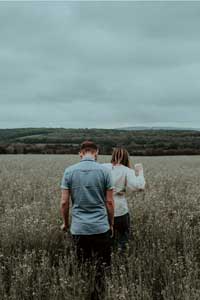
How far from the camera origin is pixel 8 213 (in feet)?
24.7

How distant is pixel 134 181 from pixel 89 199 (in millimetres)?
1011

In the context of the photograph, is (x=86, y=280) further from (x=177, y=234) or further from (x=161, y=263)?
(x=177, y=234)

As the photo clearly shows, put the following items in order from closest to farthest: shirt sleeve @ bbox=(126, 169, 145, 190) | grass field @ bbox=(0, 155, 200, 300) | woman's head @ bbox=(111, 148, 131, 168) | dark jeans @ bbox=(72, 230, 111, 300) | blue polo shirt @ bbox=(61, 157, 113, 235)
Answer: grass field @ bbox=(0, 155, 200, 300)
blue polo shirt @ bbox=(61, 157, 113, 235)
dark jeans @ bbox=(72, 230, 111, 300)
shirt sleeve @ bbox=(126, 169, 145, 190)
woman's head @ bbox=(111, 148, 131, 168)

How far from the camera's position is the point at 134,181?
19.0ft

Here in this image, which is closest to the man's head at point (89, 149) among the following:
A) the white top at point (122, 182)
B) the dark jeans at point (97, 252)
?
the white top at point (122, 182)

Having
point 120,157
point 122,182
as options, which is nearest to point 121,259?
point 122,182

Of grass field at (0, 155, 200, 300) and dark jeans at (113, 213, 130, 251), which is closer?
grass field at (0, 155, 200, 300)

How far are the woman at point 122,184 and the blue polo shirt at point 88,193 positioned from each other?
79 cm

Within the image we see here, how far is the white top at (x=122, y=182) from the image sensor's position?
5790 mm

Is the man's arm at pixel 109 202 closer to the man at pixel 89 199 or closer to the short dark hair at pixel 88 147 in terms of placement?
the man at pixel 89 199

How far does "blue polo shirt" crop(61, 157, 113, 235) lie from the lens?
16.4 ft

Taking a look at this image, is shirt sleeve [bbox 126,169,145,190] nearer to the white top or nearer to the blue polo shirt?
the white top

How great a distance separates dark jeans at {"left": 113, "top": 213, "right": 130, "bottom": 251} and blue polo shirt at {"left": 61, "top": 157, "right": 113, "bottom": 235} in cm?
90

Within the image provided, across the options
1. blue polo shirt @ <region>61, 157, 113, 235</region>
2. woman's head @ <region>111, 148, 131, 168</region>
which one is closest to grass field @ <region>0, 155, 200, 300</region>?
blue polo shirt @ <region>61, 157, 113, 235</region>
